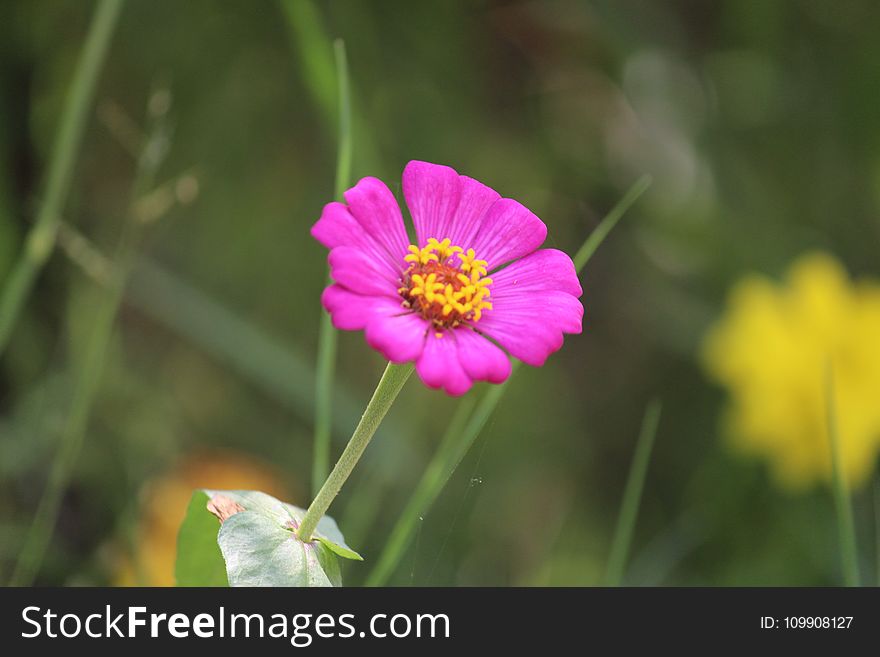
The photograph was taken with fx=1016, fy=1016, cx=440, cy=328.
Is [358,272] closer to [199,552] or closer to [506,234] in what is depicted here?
[506,234]

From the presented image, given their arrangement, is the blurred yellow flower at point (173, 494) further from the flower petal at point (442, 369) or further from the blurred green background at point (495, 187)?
the flower petal at point (442, 369)

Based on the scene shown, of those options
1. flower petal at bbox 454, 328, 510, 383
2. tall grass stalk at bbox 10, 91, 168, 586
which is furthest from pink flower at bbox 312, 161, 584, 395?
tall grass stalk at bbox 10, 91, 168, 586

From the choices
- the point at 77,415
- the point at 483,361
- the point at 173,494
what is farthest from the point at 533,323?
the point at 173,494

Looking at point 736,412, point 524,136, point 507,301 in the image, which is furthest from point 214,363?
point 507,301

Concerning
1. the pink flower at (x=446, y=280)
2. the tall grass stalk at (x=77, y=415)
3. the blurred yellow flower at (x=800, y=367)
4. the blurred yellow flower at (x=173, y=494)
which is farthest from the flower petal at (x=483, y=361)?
the blurred yellow flower at (x=800, y=367)

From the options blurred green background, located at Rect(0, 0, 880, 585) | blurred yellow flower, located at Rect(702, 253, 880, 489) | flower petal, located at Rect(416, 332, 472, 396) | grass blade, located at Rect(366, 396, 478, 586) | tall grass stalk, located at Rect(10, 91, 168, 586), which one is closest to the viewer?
flower petal, located at Rect(416, 332, 472, 396)

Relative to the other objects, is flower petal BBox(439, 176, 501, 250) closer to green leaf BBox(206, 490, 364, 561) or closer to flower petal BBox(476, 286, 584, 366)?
flower petal BBox(476, 286, 584, 366)
